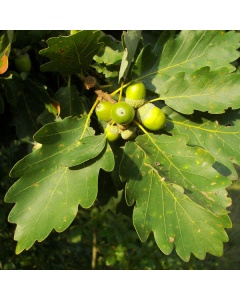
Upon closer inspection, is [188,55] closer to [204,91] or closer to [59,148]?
[204,91]

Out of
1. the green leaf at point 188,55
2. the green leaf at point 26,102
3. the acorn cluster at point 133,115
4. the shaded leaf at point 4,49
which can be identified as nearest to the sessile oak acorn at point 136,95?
the acorn cluster at point 133,115

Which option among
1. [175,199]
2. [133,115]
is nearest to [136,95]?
[133,115]

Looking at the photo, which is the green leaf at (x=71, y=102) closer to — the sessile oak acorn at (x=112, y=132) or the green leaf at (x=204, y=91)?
the sessile oak acorn at (x=112, y=132)

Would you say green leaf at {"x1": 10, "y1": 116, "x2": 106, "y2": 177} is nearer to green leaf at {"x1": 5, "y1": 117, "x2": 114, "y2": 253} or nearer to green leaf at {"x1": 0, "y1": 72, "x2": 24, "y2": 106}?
green leaf at {"x1": 5, "y1": 117, "x2": 114, "y2": 253}

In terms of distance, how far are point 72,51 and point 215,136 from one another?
Answer: 49 cm

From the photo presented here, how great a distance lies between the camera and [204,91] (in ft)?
4.14

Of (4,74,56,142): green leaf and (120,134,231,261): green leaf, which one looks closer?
(120,134,231,261): green leaf

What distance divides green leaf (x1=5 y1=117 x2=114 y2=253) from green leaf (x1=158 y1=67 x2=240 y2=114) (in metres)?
0.27

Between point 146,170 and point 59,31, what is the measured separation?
0.56 m

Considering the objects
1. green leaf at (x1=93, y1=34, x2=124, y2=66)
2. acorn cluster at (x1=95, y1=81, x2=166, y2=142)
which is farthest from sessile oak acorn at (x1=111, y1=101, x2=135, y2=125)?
green leaf at (x1=93, y1=34, x2=124, y2=66)

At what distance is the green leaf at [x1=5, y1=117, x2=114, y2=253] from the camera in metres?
1.17

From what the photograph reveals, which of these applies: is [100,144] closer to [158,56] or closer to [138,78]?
[138,78]

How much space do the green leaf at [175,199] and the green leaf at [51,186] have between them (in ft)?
0.32

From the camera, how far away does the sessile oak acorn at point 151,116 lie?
1.20 metres
